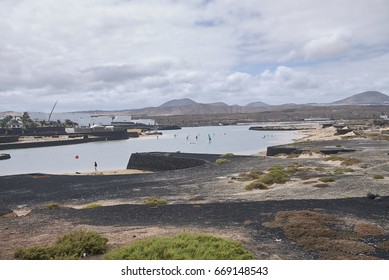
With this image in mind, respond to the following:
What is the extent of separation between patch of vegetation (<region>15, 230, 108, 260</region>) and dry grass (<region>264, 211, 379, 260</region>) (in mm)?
5478

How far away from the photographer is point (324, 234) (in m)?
11.4

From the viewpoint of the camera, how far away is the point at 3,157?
3196 inches

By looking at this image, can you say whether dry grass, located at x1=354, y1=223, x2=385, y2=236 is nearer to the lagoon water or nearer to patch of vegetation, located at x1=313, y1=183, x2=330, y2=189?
patch of vegetation, located at x1=313, y1=183, x2=330, y2=189

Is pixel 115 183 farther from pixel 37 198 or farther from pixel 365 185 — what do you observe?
pixel 365 185

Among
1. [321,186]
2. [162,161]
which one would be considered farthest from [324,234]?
[162,161]

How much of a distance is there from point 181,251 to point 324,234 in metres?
4.87

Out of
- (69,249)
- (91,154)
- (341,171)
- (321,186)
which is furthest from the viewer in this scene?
(91,154)

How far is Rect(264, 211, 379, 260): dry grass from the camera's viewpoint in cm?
980

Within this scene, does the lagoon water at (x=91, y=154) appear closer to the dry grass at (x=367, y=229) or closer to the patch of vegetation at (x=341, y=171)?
the patch of vegetation at (x=341, y=171)

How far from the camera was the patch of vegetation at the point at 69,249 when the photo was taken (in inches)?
363

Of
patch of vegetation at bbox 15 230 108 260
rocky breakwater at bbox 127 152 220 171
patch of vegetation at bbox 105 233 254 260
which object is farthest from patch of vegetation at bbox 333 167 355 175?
patch of vegetation at bbox 15 230 108 260

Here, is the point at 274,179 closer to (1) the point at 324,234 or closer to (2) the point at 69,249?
(1) the point at 324,234

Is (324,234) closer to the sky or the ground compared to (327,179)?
closer to the sky

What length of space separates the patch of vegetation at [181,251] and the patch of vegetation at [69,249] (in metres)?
0.87
